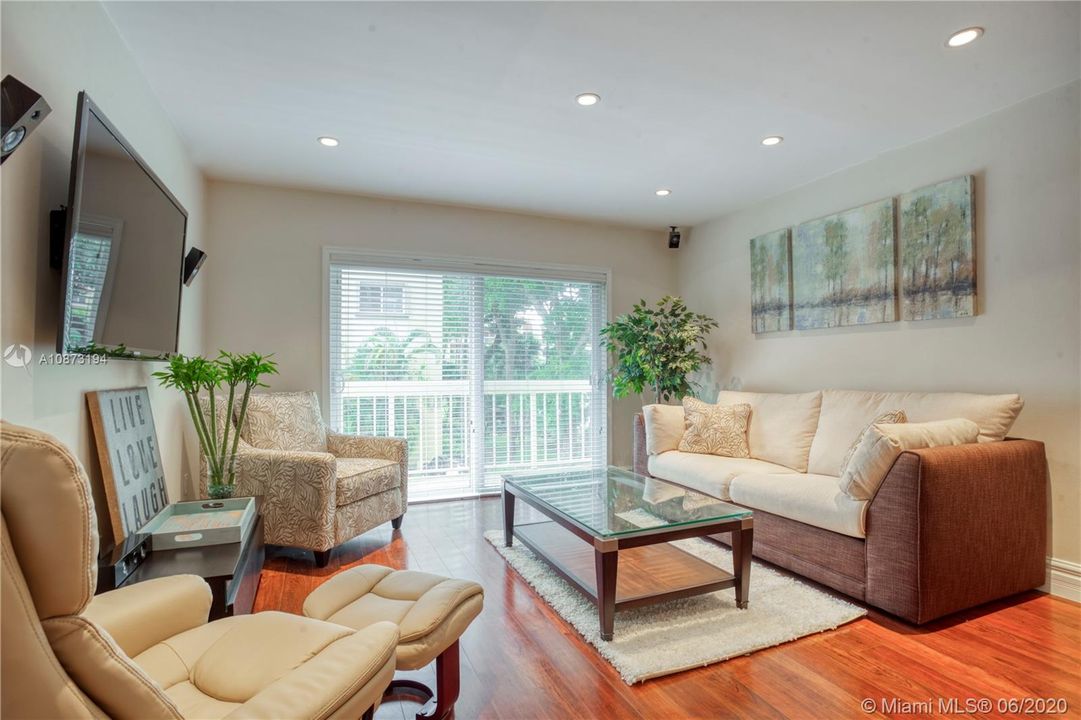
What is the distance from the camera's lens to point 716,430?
153 inches

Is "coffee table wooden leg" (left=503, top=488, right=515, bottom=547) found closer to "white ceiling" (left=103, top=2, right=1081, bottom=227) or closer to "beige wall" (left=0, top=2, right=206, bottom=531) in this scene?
"beige wall" (left=0, top=2, right=206, bottom=531)

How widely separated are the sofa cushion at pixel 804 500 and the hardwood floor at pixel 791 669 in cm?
40

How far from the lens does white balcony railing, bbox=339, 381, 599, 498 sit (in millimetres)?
4469

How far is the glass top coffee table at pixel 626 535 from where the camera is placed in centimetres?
222

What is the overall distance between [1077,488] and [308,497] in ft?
12.6

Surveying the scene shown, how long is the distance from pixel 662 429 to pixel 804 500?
4.54ft

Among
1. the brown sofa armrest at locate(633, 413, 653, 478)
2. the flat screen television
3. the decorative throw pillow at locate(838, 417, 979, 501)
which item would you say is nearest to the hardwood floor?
the decorative throw pillow at locate(838, 417, 979, 501)

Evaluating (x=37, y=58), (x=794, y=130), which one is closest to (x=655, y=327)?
(x=794, y=130)

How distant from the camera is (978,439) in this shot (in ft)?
8.72

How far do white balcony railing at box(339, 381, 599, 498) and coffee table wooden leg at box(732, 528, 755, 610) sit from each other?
272cm

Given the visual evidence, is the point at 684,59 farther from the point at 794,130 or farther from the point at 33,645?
the point at 33,645

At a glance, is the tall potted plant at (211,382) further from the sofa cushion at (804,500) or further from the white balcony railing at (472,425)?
the sofa cushion at (804,500)

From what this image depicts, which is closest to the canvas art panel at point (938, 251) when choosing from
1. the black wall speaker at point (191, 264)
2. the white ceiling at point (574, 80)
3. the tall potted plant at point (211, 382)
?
the white ceiling at point (574, 80)

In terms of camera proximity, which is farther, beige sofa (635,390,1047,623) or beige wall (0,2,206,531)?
beige sofa (635,390,1047,623)
